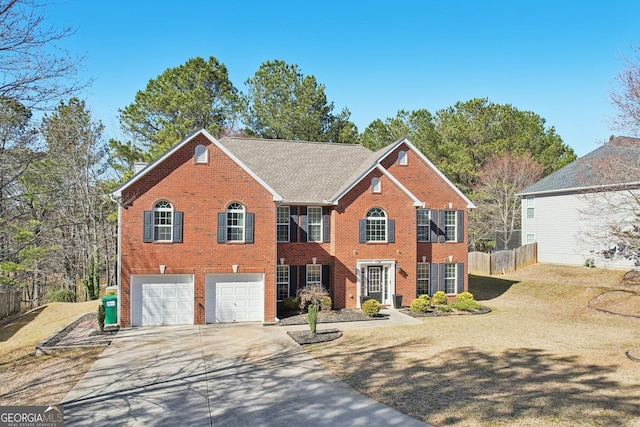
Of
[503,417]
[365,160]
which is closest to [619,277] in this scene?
[365,160]

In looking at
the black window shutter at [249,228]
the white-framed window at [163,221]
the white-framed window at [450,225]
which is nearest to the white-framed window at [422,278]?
the white-framed window at [450,225]

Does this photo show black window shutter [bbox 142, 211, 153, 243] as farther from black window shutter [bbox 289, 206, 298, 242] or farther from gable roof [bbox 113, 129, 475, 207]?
black window shutter [bbox 289, 206, 298, 242]

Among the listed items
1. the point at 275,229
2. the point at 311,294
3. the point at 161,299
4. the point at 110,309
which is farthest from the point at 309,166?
the point at 110,309

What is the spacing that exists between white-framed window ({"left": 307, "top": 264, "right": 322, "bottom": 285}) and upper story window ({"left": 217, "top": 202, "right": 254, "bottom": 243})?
4020 millimetres

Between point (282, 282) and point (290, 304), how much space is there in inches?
48.4

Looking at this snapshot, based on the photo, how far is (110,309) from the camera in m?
18.8

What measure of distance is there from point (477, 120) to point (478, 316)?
2744cm

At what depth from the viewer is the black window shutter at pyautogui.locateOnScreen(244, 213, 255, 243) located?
19.9 meters

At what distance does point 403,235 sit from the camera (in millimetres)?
23531

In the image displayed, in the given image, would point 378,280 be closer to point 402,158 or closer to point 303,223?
point 303,223

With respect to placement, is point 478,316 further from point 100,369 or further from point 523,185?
point 523,185

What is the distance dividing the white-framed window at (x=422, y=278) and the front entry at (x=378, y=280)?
2104 mm

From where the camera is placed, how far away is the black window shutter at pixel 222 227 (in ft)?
64.4

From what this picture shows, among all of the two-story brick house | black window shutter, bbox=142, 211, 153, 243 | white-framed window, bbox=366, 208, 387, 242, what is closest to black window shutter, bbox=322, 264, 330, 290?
the two-story brick house
